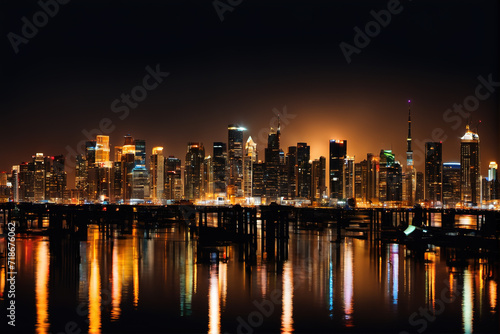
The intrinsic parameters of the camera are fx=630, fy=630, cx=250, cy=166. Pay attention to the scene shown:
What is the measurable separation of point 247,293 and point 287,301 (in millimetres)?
3815

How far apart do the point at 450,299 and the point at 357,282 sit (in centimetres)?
860

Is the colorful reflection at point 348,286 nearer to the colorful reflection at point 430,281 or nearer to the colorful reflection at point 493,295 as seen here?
the colorful reflection at point 430,281

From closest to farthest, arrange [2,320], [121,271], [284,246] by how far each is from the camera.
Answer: [2,320], [121,271], [284,246]

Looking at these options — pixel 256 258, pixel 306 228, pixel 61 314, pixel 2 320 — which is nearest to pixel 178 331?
pixel 61 314

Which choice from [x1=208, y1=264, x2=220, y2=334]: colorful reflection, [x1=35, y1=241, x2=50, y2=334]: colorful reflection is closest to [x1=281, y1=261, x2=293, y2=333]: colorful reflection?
[x1=208, y1=264, x2=220, y2=334]: colorful reflection

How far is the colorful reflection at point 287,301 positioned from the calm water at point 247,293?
0.20 ft

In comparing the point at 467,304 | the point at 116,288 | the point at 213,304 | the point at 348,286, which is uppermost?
the point at 116,288

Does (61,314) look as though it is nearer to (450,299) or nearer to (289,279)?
(289,279)

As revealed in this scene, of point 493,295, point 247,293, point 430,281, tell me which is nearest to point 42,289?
point 247,293

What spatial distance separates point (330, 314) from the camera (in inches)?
1406

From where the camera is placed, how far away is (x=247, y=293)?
42.2m

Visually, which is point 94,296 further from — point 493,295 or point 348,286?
point 493,295

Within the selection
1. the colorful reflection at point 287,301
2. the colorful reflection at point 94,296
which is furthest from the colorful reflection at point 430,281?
the colorful reflection at point 94,296

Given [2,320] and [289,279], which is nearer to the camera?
[2,320]
